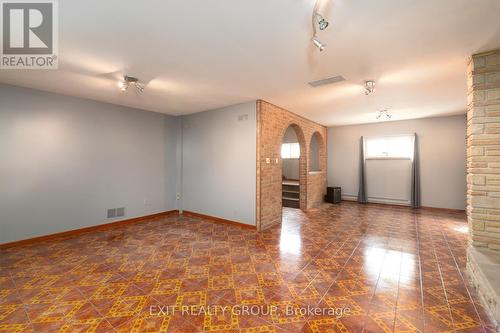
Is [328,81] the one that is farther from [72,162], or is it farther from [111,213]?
[111,213]

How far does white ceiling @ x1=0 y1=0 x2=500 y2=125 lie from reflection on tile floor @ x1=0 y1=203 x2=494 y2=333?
2.69 metres

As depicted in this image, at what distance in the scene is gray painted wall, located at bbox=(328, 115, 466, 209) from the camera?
6098mm

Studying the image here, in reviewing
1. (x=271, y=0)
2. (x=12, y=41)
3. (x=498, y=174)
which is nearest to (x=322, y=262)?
(x=498, y=174)

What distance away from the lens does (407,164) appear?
22.1ft

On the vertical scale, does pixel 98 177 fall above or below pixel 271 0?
below

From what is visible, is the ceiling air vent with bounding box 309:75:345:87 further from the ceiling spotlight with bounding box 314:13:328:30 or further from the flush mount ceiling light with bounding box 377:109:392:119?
the flush mount ceiling light with bounding box 377:109:392:119

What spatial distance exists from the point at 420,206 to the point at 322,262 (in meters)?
5.50

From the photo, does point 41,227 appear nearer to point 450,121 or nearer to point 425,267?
point 425,267

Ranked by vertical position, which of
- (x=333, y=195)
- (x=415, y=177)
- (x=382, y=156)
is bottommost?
(x=333, y=195)

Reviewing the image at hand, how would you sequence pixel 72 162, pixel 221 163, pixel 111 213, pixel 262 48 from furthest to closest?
pixel 221 163, pixel 111 213, pixel 72 162, pixel 262 48

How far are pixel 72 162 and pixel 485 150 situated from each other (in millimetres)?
6520

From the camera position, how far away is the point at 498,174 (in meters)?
2.44

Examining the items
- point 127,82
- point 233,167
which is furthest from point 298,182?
point 127,82

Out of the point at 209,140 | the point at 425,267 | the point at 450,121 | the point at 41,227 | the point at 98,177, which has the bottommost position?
the point at 425,267
